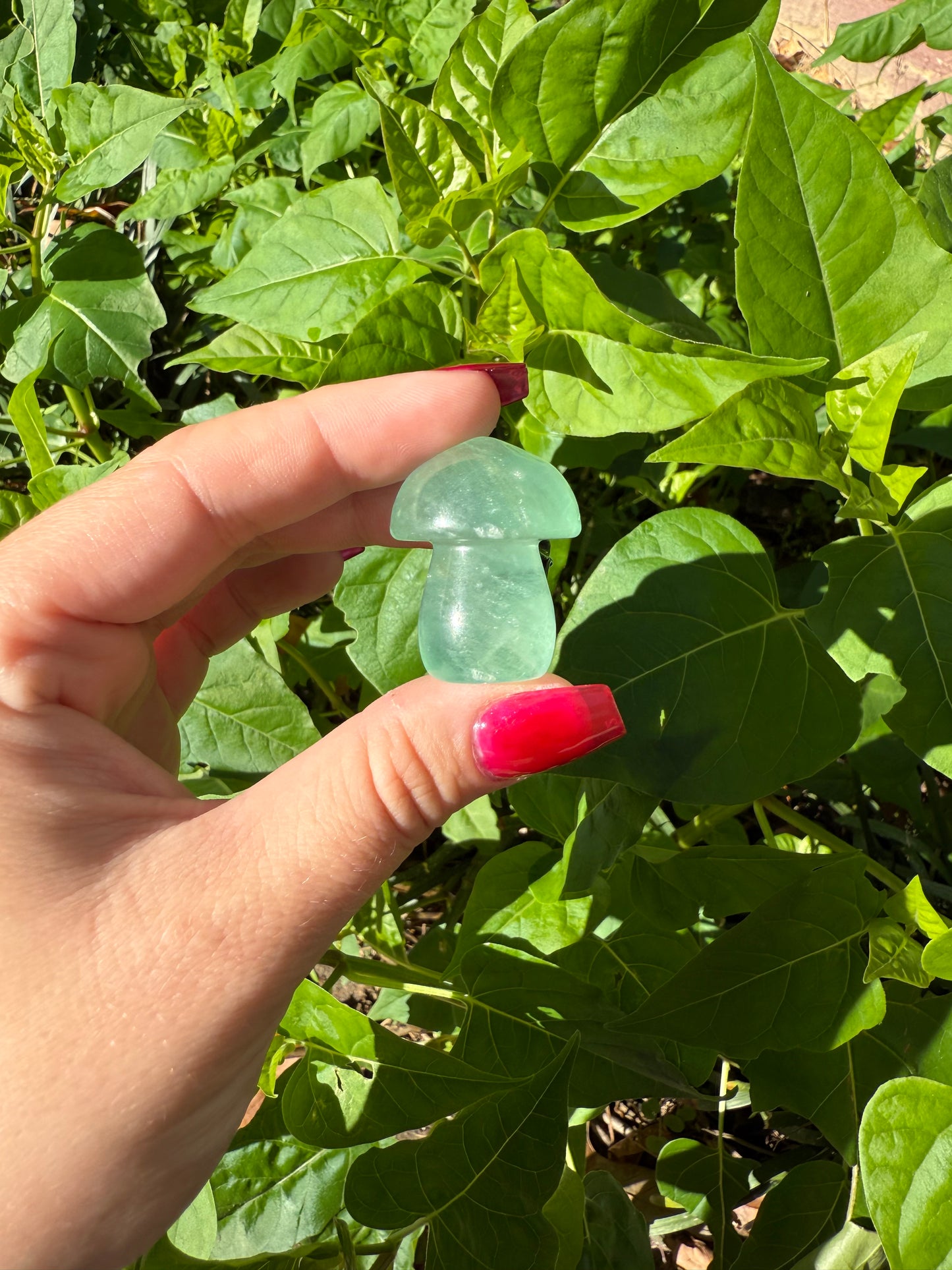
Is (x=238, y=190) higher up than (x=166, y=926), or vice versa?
(x=238, y=190)

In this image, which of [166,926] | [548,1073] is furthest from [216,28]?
[548,1073]

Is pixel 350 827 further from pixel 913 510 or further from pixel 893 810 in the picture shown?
pixel 893 810

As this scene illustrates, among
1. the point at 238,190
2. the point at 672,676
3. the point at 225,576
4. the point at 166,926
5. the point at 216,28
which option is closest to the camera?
the point at 166,926

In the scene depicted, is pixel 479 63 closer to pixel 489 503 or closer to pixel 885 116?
pixel 489 503

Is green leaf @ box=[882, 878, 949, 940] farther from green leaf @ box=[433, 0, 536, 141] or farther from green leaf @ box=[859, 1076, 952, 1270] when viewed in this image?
green leaf @ box=[433, 0, 536, 141]

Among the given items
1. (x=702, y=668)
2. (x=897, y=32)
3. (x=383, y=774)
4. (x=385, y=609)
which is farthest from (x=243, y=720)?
(x=897, y=32)

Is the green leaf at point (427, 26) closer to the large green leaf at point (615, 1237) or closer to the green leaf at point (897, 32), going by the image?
the green leaf at point (897, 32)

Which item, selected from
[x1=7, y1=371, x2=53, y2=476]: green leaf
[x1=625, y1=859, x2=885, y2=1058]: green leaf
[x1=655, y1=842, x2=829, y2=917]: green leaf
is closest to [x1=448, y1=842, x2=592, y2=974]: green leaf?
[x1=655, y1=842, x2=829, y2=917]: green leaf
